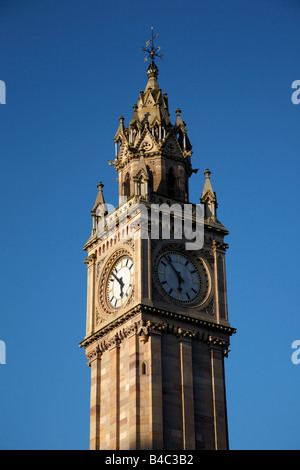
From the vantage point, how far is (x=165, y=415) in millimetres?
87562

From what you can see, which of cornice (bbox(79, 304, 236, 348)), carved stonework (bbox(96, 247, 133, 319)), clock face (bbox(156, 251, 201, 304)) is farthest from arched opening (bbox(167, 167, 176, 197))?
cornice (bbox(79, 304, 236, 348))

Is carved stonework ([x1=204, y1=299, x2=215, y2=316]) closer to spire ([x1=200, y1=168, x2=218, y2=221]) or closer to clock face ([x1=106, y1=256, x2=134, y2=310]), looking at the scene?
clock face ([x1=106, y1=256, x2=134, y2=310])

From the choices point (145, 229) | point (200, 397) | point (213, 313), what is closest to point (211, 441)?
point (200, 397)

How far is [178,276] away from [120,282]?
13.3 feet

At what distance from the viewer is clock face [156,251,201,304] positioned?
303 feet

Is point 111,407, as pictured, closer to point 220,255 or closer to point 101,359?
point 101,359

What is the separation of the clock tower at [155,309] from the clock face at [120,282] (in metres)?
0.09

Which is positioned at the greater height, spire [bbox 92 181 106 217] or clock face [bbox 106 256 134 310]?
spire [bbox 92 181 106 217]

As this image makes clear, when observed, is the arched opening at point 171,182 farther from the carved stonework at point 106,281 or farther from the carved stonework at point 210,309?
the carved stonework at point 210,309

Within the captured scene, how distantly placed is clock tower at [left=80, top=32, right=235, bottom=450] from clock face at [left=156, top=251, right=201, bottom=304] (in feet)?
0.23

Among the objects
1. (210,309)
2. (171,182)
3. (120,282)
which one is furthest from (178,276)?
(171,182)

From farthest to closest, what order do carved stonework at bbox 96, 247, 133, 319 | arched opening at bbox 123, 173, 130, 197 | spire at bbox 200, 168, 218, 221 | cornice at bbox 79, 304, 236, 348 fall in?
arched opening at bbox 123, 173, 130, 197 < spire at bbox 200, 168, 218, 221 < carved stonework at bbox 96, 247, 133, 319 < cornice at bbox 79, 304, 236, 348

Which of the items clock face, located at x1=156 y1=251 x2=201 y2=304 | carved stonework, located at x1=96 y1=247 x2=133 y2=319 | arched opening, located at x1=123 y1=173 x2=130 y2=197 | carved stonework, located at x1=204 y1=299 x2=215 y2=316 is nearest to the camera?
clock face, located at x1=156 y1=251 x2=201 y2=304

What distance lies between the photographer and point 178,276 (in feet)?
307
